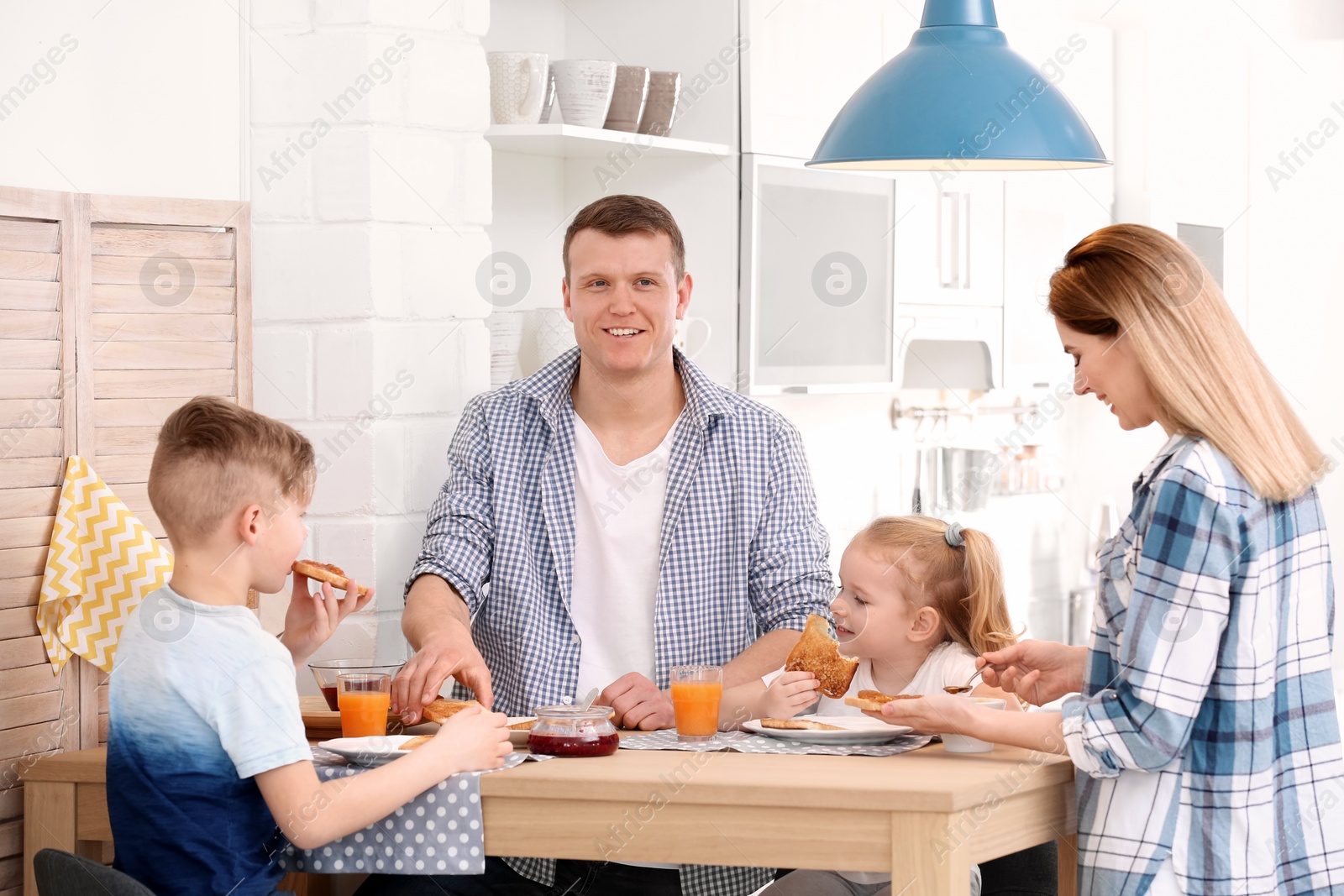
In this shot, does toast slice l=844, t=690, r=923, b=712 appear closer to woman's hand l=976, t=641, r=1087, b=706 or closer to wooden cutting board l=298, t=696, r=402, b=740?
woman's hand l=976, t=641, r=1087, b=706

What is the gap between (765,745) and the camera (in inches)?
74.1

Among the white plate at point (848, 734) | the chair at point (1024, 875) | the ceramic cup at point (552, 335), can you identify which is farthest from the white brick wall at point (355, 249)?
the chair at point (1024, 875)

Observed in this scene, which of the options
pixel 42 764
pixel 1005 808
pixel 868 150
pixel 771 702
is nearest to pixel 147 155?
pixel 42 764

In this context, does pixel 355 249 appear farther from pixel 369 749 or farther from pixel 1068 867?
pixel 1068 867

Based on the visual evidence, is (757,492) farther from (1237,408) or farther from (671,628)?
(1237,408)

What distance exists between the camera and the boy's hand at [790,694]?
6.56 feet

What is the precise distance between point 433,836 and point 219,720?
0.28 meters

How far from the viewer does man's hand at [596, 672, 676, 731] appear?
2.04 metres

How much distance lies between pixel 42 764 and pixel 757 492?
1.15 meters

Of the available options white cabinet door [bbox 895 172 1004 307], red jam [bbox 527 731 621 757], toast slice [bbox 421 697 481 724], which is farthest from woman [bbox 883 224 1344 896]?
white cabinet door [bbox 895 172 1004 307]

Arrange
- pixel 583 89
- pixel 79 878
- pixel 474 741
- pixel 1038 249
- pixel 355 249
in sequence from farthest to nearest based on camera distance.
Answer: pixel 1038 249
pixel 583 89
pixel 355 249
pixel 474 741
pixel 79 878

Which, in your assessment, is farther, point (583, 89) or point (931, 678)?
point (583, 89)

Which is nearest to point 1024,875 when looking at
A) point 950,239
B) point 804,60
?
point 804,60

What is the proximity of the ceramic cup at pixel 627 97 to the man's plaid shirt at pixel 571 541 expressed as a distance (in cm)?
79
